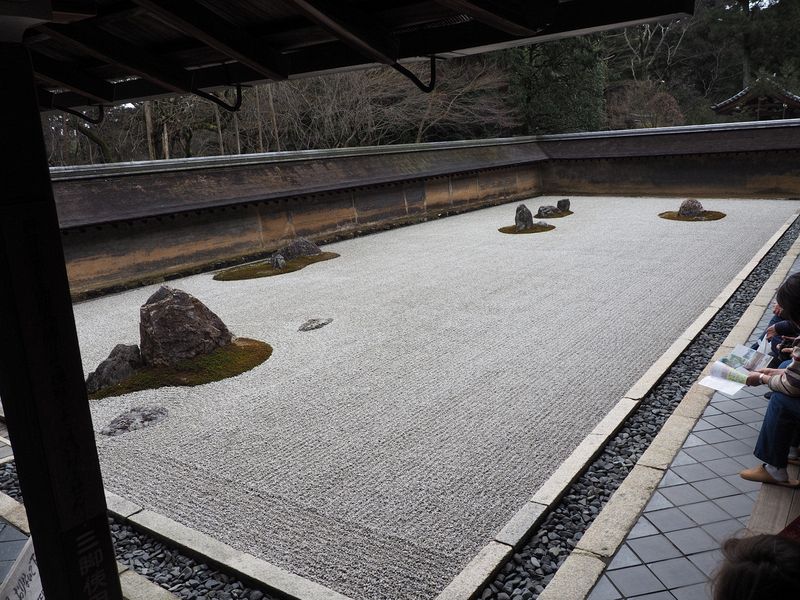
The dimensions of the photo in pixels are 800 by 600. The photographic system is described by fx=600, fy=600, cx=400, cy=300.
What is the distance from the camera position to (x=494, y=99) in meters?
21.3

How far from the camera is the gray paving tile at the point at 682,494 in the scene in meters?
3.19

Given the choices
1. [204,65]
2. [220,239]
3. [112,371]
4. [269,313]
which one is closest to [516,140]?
[220,239]

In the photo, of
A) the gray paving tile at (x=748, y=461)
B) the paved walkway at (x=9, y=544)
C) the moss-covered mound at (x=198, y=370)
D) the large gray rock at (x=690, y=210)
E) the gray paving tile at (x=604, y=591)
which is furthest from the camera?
the large gray rock at (x=690, y=210)

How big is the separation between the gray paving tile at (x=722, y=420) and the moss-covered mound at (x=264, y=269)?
293 inches

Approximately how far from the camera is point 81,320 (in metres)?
8.14

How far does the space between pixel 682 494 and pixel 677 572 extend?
0.69 metres

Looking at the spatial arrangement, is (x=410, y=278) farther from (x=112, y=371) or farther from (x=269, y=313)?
(x=112, y=371)

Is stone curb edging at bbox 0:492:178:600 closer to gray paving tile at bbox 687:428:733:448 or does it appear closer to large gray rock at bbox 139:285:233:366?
large gray rock at bbox 139:285:233:366

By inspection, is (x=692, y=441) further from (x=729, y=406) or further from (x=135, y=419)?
(x=135, y=419)

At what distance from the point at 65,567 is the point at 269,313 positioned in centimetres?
589

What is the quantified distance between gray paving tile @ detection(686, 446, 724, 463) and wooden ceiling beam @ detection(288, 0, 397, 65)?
2.89 meters

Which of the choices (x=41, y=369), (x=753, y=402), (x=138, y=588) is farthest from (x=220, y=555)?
(x=753, y=402)

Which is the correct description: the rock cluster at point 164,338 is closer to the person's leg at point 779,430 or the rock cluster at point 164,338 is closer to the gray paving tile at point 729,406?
the gray paving tile at point 729,406

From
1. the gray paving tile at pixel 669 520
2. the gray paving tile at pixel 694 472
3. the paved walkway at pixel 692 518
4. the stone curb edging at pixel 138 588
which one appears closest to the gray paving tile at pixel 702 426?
the paved walkway at pixel 692 518
